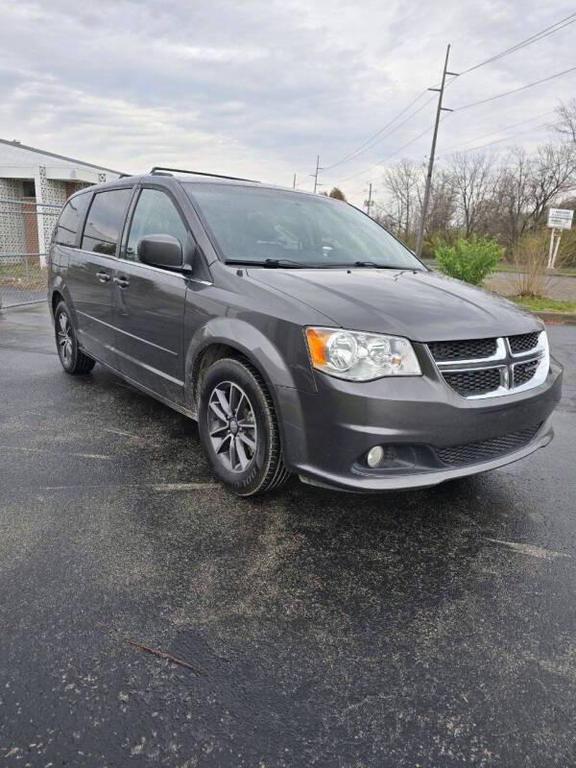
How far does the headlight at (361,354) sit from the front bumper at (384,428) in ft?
0.16

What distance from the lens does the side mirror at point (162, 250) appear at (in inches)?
126

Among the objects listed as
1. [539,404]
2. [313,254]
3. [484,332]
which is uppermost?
[313,254]

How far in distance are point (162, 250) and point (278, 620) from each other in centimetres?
214

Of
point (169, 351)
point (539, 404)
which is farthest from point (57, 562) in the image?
point (539, 404)

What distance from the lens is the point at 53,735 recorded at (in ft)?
5.40

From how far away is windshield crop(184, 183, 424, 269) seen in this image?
11.2 feet

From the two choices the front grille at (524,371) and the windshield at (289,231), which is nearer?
the front grille at (524,371)

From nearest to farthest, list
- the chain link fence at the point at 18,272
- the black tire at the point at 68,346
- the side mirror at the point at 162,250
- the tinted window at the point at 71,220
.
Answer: the side mirror at the point at 162,250, the tinted window at the point at 71,220, the black tire at the point at 68,346, the chain link fence at the point at 18,272

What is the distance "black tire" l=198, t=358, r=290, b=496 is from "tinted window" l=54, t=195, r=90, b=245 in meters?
2.84

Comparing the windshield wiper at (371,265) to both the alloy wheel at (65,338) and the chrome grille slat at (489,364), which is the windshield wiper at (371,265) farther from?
the alloy wheel at (65,338)

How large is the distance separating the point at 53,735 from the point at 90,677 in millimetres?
228

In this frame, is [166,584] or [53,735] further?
[166,584]

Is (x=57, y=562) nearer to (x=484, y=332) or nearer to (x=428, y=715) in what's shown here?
(x=428, y=715)

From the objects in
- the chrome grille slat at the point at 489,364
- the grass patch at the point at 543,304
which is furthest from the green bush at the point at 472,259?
the chrome grille slat at the point at 489,364
